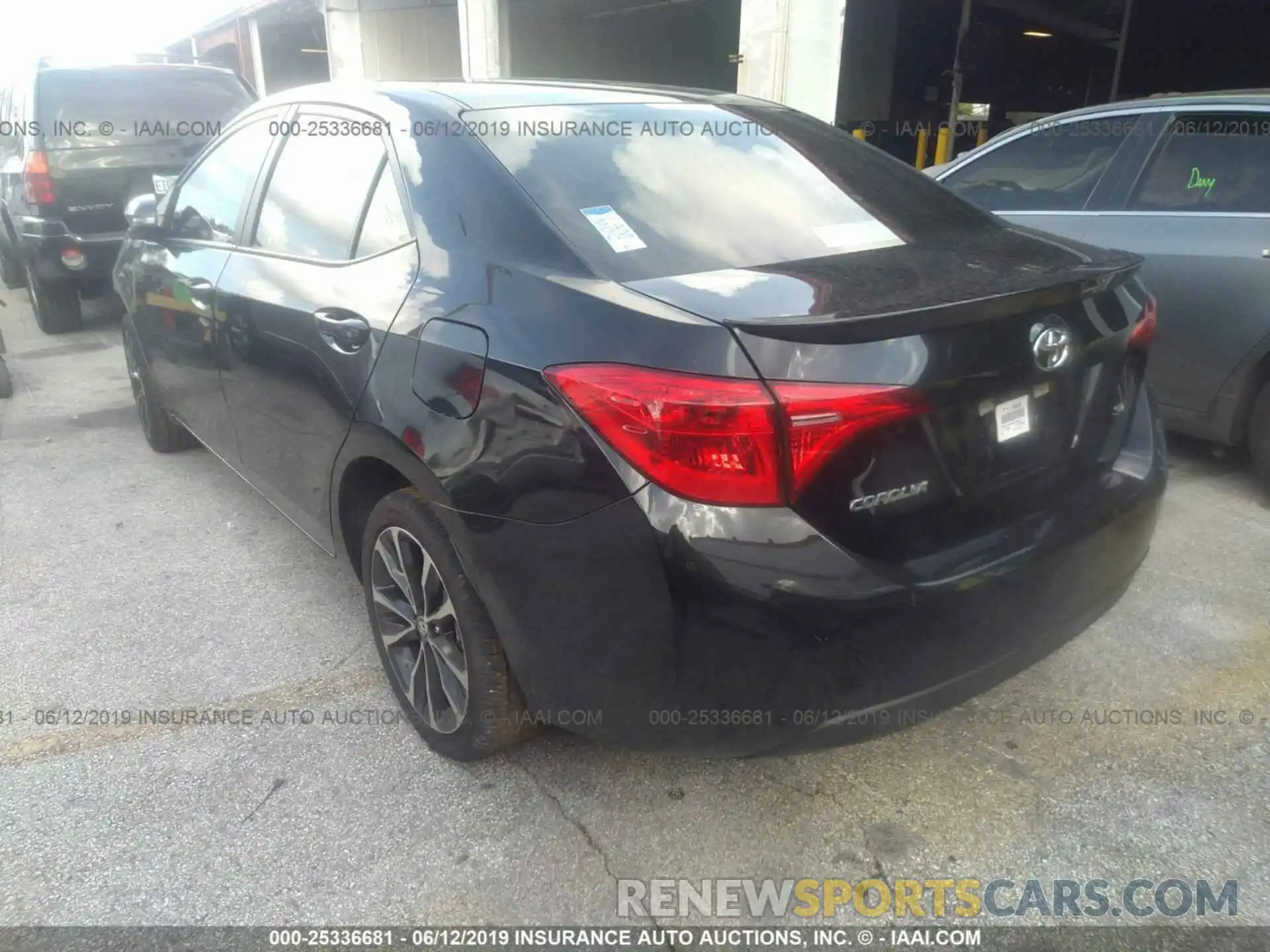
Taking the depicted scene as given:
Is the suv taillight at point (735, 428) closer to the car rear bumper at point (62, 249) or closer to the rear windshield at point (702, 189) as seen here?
the rear windshield at point (702, 189)

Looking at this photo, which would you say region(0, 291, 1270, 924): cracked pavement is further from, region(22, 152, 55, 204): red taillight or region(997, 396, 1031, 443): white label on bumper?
region(22, 152, 55, 204): red taillight

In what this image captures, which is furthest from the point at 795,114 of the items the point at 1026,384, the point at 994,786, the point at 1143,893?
the point at 1143,893

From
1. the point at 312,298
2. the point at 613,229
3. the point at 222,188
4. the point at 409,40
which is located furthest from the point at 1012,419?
the point at 409,40

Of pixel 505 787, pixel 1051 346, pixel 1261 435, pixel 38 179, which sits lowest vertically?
pixel 505 787

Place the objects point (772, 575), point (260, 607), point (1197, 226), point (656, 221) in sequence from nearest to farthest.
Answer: point (772, 575) → point (656, 221) → point (260, 607) → point (1197, 226)

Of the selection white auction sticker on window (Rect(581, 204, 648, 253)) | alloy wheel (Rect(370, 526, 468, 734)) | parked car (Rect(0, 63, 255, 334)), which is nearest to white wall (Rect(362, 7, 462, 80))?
parked car (Rect(0, 63, 255, 334))

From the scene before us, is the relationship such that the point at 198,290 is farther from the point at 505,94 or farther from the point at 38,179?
the point at 38,179

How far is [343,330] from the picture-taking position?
2430 millimetres

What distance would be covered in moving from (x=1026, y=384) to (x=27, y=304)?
9544mm

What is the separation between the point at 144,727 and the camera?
8.65ft

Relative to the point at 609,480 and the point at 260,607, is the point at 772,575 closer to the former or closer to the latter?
the point at 609,480

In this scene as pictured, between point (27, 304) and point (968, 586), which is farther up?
point (968, 586)

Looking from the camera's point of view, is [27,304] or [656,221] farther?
[27,304]

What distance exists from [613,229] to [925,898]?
1.61 m
